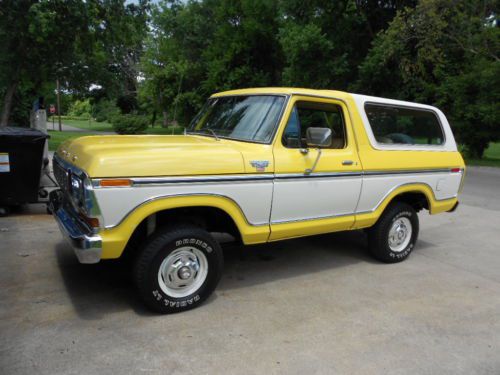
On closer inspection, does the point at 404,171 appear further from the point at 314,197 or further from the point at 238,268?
the point at 238,268

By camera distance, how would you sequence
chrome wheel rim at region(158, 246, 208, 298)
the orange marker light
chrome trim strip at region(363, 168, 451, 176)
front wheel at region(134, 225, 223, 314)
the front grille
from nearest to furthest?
1. the orange marker light
2. front wheel at region(134, 225, 223, 314)
3. chrome wheel rim at region(158, 246, 208, 298)
4. the front grille
5. chrome trim strip at region(363, 168, 451, 176)

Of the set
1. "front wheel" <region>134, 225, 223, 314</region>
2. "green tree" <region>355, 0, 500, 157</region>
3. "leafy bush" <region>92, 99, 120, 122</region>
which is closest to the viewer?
"front wheel" <region>134, 225, 223, 314</region>

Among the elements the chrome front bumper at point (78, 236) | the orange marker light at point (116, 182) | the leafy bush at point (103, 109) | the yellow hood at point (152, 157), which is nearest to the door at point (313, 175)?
the yellow hood at point (152, 157)

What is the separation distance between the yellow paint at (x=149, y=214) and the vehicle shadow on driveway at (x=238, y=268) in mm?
731

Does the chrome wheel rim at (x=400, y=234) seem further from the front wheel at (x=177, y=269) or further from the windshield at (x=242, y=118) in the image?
the front wheel at (x=177, y=269)

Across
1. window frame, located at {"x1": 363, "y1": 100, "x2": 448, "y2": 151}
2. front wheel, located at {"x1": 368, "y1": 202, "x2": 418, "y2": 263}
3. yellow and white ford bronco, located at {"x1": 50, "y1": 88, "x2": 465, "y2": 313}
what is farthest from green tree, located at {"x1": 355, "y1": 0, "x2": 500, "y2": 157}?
front wheel, located at {"x1": 368, "y1": 202, "x2": 418, "y2": 263}

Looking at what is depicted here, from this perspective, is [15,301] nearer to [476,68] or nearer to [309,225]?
[309,225]

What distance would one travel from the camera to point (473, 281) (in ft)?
16.5

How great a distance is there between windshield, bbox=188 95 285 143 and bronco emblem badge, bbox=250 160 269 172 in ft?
0.83

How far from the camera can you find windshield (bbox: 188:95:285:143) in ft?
14.4

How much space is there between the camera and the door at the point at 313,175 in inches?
171

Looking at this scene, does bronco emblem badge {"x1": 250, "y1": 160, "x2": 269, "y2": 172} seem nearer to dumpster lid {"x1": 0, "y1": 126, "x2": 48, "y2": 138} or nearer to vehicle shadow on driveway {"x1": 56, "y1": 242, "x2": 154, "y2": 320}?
vehicle shadow on driveway {"x1": 56, "y1": 242, "x2": 154, "y2": 320}

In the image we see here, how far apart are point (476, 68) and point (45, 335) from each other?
2058 cm

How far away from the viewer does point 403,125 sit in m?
5.54
